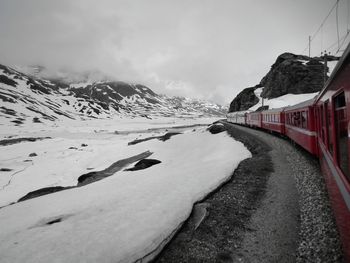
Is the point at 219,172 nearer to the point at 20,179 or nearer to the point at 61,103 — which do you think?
the point at 20,179

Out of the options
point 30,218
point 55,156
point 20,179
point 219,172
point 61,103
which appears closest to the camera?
point 30,218

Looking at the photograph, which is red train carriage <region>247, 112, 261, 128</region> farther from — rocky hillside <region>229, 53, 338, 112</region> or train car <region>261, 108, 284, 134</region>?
rocky hillside <region>229, 53, 338, 112</region>

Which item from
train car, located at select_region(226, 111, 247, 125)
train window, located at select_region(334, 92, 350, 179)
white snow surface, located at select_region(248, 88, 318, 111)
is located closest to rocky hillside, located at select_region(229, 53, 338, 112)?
white snow surface, located at select_region(248, 88, 318, 111)

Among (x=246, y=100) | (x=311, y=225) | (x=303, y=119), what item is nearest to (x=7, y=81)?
(x=246, y=100)

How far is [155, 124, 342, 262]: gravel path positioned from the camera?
4566 mm

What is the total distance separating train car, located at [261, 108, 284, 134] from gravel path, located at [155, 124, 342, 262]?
44.2 ft

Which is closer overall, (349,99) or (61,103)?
(349,99)

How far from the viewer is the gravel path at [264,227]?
15.0 ft

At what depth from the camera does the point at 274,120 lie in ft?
80.1

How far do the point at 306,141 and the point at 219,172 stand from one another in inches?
223

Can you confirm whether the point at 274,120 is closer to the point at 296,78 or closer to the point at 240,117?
the point at 240,117

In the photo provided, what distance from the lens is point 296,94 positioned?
69438 mm

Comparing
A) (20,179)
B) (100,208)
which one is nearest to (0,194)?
(20,179)

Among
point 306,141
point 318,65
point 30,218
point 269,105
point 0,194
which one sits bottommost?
point 0,194
